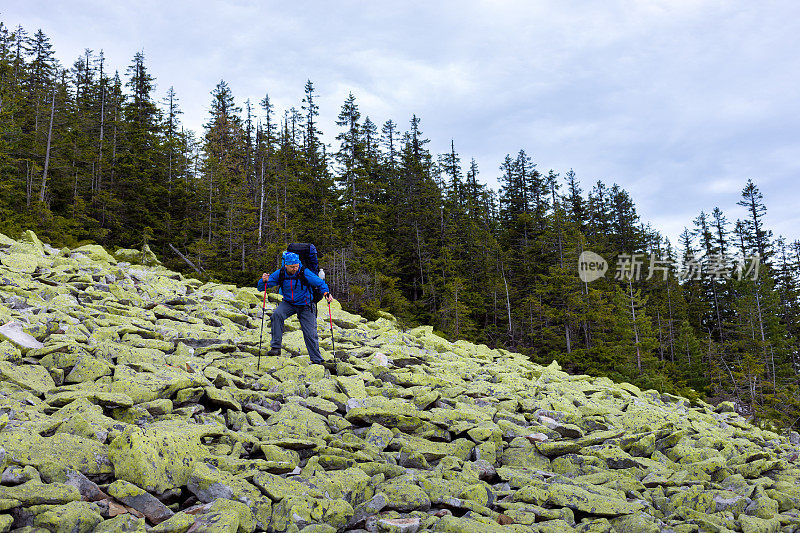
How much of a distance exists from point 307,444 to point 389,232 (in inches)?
1219

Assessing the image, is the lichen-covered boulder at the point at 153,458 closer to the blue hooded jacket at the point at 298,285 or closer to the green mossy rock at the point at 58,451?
the green mossy rock at the point at 58,451

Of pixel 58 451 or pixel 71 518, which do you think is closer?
pixel 71 518

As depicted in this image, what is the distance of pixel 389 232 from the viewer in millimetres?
36000

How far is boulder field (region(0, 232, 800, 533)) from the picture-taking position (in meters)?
4.02

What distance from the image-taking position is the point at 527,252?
3672cm

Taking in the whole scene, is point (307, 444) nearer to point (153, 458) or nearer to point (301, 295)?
point (153, 458)

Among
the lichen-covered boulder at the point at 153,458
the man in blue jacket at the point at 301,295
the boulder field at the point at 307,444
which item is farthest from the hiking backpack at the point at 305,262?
the lichen-covered boulder at the point at 153,458

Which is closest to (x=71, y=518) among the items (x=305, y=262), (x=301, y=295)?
(x=301, y=295)

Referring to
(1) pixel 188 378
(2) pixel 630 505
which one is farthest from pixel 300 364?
(2) pixel 630 505

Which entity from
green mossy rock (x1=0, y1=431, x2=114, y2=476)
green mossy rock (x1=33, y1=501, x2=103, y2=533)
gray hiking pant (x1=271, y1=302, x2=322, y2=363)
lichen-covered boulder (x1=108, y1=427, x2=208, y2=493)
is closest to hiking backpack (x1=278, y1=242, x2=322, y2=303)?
gray hiking pant (x1=271, y1=302, x2=322, y2=363)

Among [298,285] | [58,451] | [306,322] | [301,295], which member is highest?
[298,285]

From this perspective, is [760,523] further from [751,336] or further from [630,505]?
[751,336]

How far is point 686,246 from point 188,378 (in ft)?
211

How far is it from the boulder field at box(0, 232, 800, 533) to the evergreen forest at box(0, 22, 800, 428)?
11.1m
